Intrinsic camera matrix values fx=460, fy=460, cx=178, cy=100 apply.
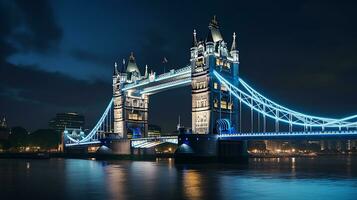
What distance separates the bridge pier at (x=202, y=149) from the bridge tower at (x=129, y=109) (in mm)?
33532

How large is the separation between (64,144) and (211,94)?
3207 inches

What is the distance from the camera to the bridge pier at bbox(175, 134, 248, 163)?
6831cm

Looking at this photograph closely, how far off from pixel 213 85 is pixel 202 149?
440 inches

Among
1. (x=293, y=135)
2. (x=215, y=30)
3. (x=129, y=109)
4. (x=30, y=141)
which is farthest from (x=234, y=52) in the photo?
(x=30, y=141)

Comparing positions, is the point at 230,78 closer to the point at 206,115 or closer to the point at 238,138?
the point at 206,115

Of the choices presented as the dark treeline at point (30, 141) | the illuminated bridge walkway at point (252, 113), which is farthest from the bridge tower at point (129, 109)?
the dark treeline at point (30, 141)

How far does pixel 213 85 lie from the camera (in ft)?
242

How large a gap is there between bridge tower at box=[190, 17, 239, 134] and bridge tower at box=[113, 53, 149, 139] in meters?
26.9

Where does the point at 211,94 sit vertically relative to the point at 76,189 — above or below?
above

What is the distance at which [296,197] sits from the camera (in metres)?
28.0

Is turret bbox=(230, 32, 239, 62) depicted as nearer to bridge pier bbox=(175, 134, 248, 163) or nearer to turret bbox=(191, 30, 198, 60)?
turret bbox=(191, 30, 198, 60)

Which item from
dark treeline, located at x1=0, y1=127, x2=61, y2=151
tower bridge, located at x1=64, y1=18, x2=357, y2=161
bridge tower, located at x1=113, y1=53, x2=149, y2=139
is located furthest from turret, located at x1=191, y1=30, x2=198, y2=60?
dark treeline, located at x1=0, y1=127, x2=61, y2=151

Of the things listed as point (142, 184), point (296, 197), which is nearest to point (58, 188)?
point (142, 184)

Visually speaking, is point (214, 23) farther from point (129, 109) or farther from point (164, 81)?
point (129, 109)
